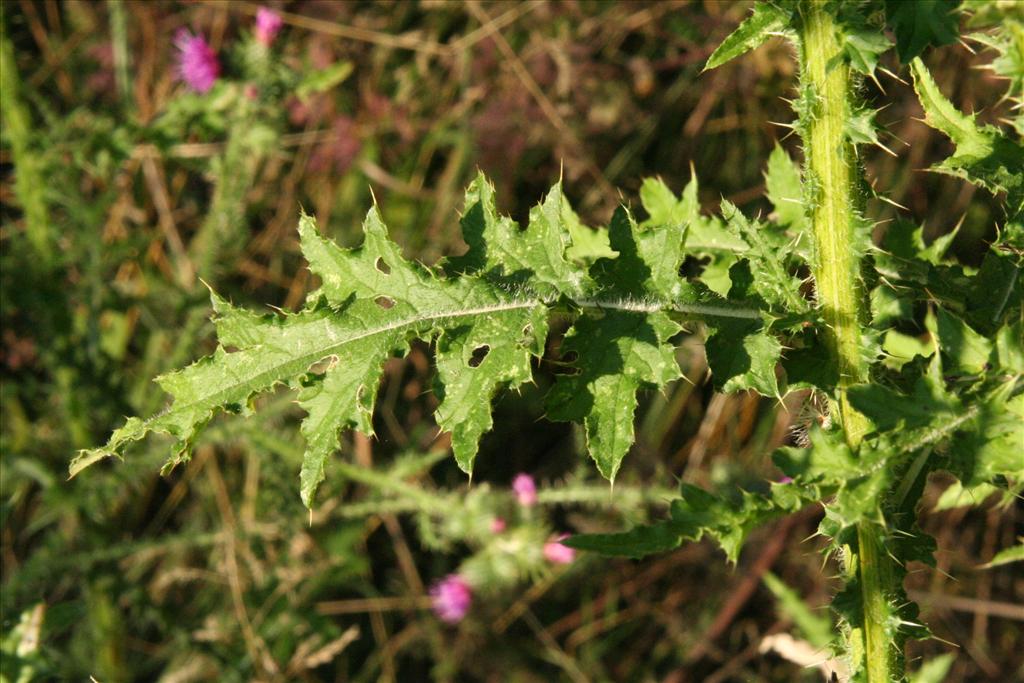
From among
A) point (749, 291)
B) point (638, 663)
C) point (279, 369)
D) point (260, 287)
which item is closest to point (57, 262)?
point (260, 287)

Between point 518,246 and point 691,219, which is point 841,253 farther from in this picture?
point 518,246

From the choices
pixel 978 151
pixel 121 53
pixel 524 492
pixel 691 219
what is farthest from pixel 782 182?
pixel 121 53

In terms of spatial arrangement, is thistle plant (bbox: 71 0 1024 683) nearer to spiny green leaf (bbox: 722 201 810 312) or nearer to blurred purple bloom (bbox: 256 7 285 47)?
spiny green leaf (bbox: 722 201 810 312)

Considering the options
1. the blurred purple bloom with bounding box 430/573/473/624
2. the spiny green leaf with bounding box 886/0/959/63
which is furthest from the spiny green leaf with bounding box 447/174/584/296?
the blurred purple bloom with bounding box 430/573/473/624

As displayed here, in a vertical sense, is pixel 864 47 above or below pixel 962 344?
above

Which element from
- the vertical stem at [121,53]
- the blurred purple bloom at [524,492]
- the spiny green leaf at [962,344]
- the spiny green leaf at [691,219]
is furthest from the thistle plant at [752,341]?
the vertical stem at [121,53]

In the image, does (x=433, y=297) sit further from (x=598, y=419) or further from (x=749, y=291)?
(x=749, y=291)
